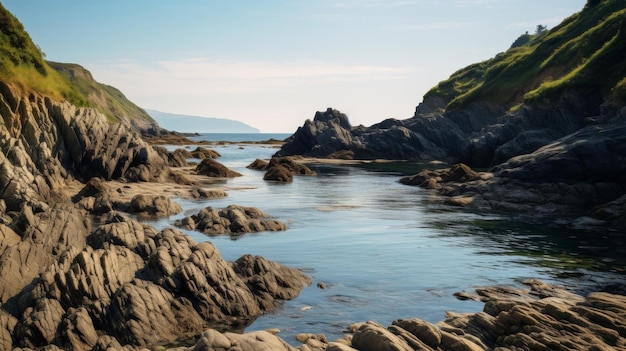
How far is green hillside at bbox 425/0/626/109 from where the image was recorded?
262ft

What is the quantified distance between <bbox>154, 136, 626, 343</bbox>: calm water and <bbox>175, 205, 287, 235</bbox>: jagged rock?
132 cm

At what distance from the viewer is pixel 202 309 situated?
22734 millimetres

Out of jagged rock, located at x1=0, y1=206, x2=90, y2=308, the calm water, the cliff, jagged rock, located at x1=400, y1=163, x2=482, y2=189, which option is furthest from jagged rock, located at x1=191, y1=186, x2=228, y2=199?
jagged rock, located at x1=0, y1=206, x2=90, y2=308

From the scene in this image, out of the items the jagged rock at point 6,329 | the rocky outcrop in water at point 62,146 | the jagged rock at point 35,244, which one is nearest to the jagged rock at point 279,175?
the rocky outcrop in water at point 62,146

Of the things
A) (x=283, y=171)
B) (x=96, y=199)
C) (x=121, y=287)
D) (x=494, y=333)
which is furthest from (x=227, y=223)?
(x=283, y=171)

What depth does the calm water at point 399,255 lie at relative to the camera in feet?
80.3

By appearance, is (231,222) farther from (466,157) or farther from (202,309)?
(466,157)

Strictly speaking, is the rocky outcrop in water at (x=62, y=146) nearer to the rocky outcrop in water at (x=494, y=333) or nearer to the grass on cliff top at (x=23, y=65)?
the grass on cliff top at (x=23, y=65)

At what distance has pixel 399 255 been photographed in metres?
35.2

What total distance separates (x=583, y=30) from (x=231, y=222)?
3770 inches

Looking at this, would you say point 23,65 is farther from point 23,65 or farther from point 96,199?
point 96,199

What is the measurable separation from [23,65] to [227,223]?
38883 millimetres

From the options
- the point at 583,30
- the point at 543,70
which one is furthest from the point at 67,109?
the point at 583,30

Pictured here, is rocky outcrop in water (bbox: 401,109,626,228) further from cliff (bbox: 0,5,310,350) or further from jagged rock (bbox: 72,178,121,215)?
jagged rock (bbox: 72,178,121,215)
